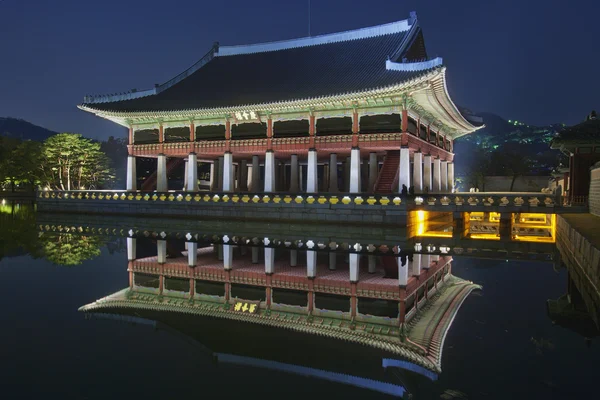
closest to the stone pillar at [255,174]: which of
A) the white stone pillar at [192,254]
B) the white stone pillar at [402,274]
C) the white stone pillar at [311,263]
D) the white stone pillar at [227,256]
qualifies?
the white stone pillar at [192,254]

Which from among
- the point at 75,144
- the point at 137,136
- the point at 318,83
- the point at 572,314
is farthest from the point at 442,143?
the point at 75,144

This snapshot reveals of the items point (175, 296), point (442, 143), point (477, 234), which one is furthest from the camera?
point (442, 143)

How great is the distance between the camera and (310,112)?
88.8ft

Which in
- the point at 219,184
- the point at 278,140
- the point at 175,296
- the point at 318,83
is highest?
the point at 318,83

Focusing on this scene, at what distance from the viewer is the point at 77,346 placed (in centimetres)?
597

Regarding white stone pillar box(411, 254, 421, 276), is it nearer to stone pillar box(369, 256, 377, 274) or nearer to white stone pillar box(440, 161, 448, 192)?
stone pillar box(369, 256, 377, 274)

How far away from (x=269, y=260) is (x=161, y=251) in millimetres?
4486

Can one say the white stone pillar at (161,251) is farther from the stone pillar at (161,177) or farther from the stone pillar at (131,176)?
the stone pillar at (131,176)

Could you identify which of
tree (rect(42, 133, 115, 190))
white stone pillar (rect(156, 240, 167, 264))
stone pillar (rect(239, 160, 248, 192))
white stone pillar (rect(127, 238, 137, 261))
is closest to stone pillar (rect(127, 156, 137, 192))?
stone pillar (rect(239, 160, 248, 192))

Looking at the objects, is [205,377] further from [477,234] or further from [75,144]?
[75,144]

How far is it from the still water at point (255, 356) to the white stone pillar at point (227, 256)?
442 cm

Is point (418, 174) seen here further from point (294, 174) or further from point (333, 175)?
point (294, 174)

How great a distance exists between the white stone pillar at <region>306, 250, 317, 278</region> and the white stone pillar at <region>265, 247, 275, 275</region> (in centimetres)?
105

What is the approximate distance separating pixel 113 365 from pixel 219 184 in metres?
32.9
